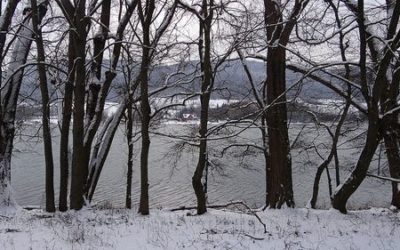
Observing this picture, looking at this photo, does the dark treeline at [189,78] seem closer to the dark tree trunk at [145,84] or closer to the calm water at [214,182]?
the dark tree trunk at [145,84]

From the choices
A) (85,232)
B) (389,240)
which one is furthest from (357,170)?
(85,232)

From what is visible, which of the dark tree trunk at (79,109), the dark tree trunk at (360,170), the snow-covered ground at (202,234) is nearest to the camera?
the snow-covered ground at (202,234)

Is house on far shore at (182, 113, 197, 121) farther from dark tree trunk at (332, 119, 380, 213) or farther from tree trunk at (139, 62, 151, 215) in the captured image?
dark tree trunk at (332, 119, 380, 213)

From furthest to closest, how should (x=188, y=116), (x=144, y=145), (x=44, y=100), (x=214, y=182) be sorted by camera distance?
(x=214, y=182), (x=188, y=116), (x=44, y=100), (x=144, y=145)

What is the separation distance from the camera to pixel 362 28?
1052 centimetres

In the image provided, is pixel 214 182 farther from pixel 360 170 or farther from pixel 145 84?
pixel 145 84

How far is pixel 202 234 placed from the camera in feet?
25.8

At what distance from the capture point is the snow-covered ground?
6914 mm

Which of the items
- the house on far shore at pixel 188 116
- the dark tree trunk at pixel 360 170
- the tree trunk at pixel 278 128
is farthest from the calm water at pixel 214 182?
the dark tree trunk at pixel 360 170

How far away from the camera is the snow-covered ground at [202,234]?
6914 millimetres

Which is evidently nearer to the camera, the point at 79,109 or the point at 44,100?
the point at 79,109

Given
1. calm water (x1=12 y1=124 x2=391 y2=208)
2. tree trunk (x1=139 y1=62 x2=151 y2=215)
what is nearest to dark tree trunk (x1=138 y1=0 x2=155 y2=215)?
tree trunk (x1=139 y1=62 x2=151 y2=215)

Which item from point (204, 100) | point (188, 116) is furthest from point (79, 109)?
point (188, 116)

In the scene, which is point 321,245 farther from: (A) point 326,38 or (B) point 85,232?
(A) point 326,38
